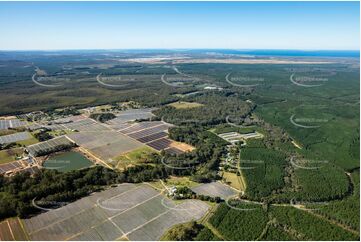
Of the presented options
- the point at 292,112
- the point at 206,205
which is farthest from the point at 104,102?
the point at 206,205

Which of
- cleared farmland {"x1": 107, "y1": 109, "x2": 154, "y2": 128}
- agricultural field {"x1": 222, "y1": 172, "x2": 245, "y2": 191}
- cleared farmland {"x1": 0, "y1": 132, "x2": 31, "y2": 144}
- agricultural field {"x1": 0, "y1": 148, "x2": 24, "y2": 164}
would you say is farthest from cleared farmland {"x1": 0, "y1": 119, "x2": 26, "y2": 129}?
agricultural field {"x1": 222, "y1": 172, "x2": 245, "y2": 191}

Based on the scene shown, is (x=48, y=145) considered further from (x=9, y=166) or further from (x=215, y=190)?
(x=215, y=190)

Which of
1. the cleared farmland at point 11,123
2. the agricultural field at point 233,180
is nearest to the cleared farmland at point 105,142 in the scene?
the cleared farmland at point 11,123

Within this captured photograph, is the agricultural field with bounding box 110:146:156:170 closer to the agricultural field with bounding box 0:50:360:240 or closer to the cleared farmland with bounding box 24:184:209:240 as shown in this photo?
the agricultural field with bounding box 0:50:360:240

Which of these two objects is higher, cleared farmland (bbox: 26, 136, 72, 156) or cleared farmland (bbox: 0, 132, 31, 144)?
cleared farmland (bbox: 26, 136, 72, 156)

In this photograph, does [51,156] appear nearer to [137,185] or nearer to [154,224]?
[137,185]

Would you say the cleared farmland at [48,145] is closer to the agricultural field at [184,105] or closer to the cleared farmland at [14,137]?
the cleared farmland at [14,137]

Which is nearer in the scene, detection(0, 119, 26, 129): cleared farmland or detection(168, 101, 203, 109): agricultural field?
detection(0, 119, 26, 129): cleared farmland
